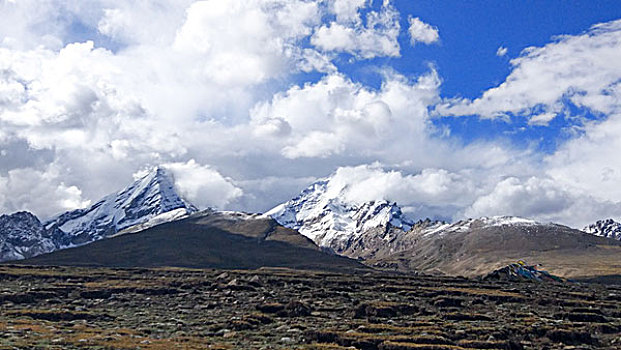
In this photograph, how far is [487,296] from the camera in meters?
92.1

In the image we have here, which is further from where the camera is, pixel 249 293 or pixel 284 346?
pixel 249 293

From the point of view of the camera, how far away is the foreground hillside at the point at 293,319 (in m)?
52.0

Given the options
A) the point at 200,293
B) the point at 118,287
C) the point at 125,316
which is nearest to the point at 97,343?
the point at 125,316

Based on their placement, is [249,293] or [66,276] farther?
[66,276]

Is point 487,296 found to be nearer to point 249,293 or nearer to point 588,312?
point 588,312

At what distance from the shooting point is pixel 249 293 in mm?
92500

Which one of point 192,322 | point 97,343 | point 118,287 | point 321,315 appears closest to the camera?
point 97,343

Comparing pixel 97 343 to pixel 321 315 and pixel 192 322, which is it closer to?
pixel 192 322

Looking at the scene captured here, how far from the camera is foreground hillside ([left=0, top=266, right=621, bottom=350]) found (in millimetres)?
51969

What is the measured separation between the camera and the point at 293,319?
221 ft

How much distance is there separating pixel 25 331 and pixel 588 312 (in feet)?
207

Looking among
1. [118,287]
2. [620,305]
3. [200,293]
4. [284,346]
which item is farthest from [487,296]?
[118,287]

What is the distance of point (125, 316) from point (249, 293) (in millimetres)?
24246

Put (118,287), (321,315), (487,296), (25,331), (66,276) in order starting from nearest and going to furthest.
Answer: (25,331)
(321,315)
(487,296)
(118,287)
(66,276)
